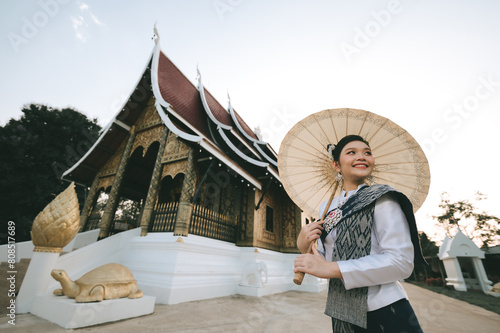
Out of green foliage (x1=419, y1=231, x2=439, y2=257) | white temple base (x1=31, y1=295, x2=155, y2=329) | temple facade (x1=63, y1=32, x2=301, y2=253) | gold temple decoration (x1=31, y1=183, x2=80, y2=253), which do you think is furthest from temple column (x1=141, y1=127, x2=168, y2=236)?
green foliage (x1=419, y1=231, x2=439, y2=257)

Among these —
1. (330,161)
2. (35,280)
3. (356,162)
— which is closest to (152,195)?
(35,280)

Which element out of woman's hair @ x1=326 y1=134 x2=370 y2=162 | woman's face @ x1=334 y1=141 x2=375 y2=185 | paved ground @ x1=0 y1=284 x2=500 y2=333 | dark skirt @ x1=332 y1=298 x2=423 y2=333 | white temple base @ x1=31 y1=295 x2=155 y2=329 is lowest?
paved ground @ x1=0 y1=284 x2=500 y2=333

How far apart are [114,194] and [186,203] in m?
3.02

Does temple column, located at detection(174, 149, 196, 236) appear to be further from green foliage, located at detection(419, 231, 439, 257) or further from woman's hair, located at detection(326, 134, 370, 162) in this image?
green foliage, located at detection(419, 231, 439, 257)

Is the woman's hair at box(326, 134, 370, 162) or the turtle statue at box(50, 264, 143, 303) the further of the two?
the turtle statue at box(50, 264, 143, 303)

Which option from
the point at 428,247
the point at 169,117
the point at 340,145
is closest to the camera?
the point at 340,145

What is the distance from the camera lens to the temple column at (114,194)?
6.19m

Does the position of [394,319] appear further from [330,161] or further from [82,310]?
[82,310]

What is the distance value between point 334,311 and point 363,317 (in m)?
0.15

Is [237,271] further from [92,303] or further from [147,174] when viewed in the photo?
[147,174]

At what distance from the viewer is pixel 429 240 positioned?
1135 inches

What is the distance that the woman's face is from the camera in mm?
1250

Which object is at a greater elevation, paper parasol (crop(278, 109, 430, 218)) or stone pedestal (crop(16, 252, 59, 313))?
A: paper parasol (crop(278, 109, 430, 218))

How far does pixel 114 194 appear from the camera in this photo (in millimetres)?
6750
